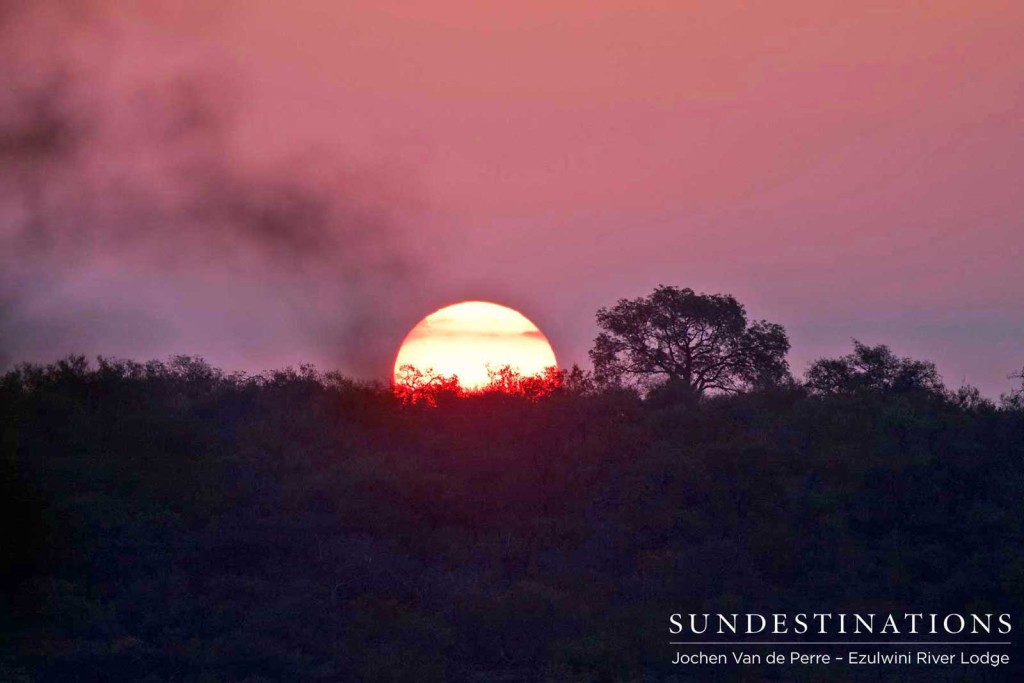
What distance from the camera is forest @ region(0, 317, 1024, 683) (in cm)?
1761

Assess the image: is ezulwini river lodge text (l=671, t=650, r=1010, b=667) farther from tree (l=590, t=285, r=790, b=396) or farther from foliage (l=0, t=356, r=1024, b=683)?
tree (l=590, t=285, r=790, b=396)

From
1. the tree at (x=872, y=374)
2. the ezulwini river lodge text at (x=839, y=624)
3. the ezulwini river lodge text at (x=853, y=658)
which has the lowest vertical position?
the ezulwini river lodge text at (x=853, y=658)

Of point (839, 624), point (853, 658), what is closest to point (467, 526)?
point (839, 624)

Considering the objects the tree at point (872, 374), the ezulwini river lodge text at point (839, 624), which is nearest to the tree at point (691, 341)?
the tree at point (872, 374)

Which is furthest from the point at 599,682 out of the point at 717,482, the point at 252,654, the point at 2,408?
the point at 2,408

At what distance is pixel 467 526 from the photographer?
2406 cm

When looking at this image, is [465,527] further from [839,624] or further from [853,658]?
[853,658]

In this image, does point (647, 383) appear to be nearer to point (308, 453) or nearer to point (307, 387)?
point (307, 387)

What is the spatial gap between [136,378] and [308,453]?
8.14m

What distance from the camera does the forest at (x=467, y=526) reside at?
1761 cm

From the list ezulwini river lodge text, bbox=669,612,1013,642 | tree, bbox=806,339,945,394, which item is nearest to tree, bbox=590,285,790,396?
tree, bbox=806,339,945,394

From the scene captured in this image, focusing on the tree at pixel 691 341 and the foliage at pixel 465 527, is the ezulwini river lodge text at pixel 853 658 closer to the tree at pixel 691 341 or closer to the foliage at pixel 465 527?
the foliage at pixel 465 527

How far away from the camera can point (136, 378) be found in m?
34.1

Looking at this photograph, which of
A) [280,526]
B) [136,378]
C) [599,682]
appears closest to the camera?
[599,682]
